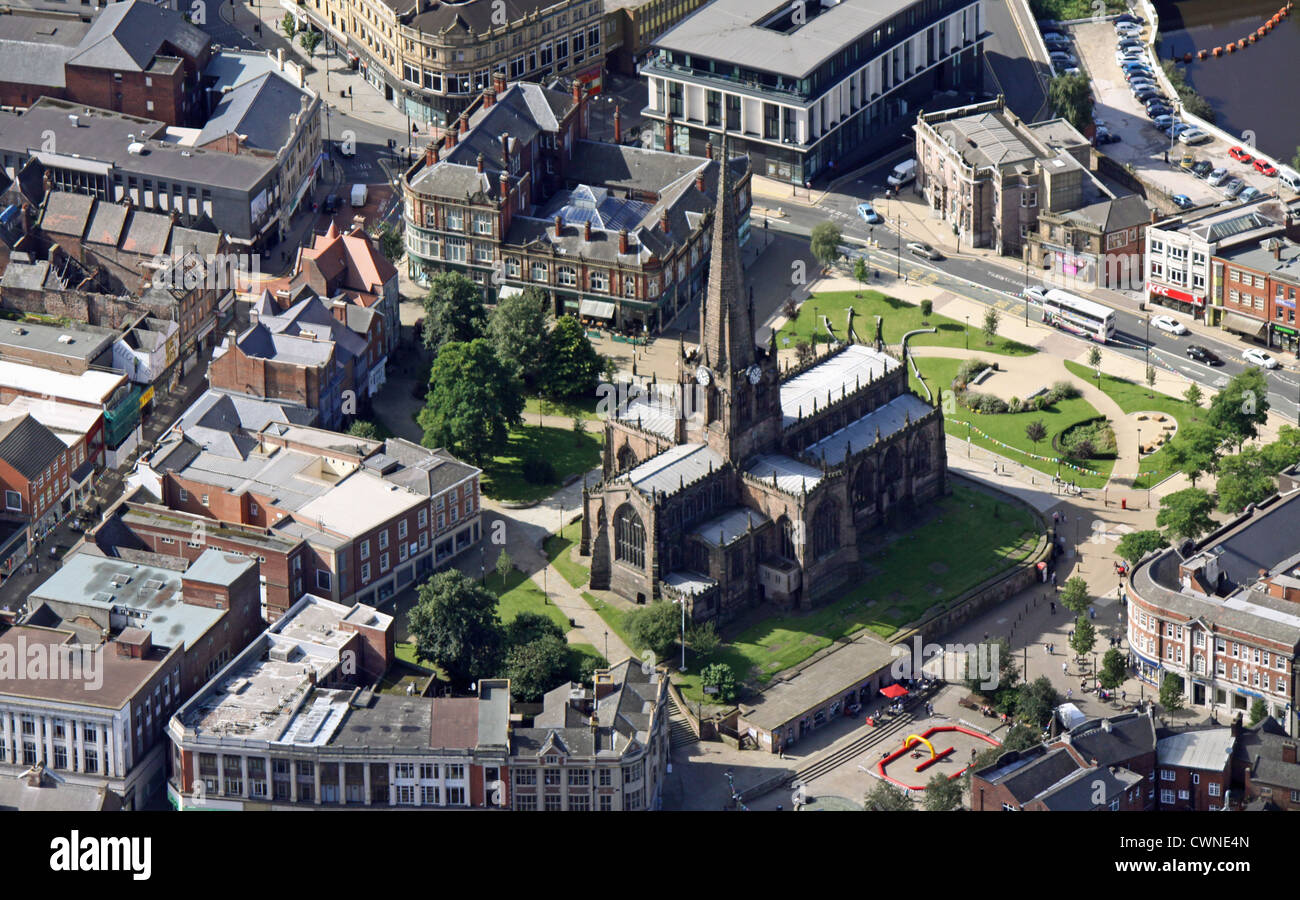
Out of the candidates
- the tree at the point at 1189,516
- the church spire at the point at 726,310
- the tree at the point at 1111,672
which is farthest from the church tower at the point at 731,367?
the tree at the point at 1189,516

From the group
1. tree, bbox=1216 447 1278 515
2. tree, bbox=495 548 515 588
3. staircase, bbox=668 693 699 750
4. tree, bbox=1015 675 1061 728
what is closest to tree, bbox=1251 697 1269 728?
tree, bbox=1015 675 1061 728

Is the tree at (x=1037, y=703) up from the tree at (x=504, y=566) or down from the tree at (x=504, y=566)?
down

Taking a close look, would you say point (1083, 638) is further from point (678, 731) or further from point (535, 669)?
point (535, 669)

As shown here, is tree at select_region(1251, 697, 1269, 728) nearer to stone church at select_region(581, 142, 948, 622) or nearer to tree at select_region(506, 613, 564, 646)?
stone church at select_region(581, 142, 948, 622)

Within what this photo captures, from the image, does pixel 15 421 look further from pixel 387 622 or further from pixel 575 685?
pixel 575 685

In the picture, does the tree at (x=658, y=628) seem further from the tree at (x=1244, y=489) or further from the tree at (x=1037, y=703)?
the tree at (x=1244, y=489)

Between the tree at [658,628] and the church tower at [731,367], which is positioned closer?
the tree at [658,628]

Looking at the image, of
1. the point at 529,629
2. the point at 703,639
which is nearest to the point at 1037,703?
the point at 703,639

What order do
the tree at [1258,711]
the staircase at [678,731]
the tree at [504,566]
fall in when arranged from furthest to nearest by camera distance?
the tree at [504,566] → the staircase at [678,731] → the tree at [1258,711]
